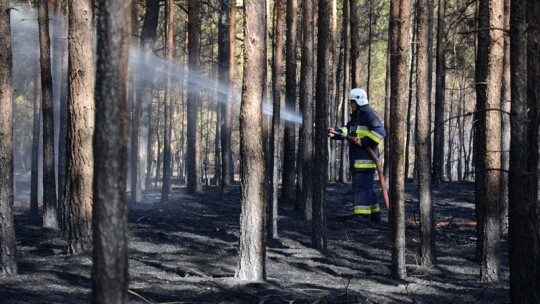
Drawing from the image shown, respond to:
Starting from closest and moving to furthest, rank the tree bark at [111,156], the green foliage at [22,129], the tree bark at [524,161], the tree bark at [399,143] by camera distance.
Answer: the tree bark at [111,156]
the tree bark at [524,161]
the tree bark at [399,143]
the green foliage at [22,129]

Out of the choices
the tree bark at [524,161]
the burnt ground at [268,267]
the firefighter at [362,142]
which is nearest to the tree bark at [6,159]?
the burnt ground at [268,267]

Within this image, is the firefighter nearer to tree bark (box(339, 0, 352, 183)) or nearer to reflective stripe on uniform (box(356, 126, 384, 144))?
reflective stripe on uniform (box(356, 126, 384, 144))

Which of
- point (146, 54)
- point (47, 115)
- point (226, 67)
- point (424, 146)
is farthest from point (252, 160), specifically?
point (226, 67)

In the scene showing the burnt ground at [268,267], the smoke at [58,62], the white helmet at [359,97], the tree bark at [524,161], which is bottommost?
the burnt ground at [268,267]

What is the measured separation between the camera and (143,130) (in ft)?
82.5

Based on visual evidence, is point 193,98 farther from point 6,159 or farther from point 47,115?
point 6,159

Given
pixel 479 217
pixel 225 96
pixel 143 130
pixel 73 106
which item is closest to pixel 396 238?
pixel 479 217

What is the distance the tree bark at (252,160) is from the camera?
9.87 meters

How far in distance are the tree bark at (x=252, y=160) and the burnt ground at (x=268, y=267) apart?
0.30 m

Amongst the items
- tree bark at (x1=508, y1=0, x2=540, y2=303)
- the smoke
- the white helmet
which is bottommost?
tree bark at (x1=508, y1=0, x2=540, y2=303)

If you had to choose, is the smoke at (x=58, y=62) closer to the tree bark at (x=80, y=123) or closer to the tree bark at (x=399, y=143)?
the tree bark at (x=80, y=123)

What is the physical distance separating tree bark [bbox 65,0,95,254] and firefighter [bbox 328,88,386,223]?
14.2 ft

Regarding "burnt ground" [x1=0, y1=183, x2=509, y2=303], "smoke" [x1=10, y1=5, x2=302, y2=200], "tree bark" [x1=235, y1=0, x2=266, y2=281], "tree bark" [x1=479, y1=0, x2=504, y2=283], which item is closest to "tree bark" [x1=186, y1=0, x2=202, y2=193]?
"smoke" [x1=10, y1=5, x2=302, y2=200]

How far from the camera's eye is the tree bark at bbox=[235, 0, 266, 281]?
9.87 meters
